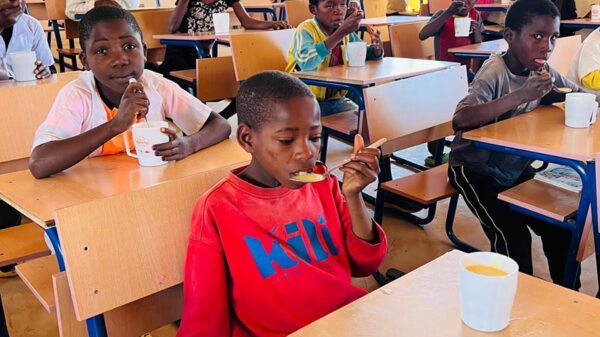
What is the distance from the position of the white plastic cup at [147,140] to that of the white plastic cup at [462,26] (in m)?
2.77

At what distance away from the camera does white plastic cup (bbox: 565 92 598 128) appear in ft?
6.31

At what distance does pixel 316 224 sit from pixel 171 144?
0.62 metres

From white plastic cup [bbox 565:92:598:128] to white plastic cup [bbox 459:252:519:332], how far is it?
1292mm

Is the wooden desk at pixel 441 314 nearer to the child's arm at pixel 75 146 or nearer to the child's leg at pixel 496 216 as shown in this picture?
the child's arm at pixel 75 146

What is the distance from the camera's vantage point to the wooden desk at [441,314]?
2.76 ft

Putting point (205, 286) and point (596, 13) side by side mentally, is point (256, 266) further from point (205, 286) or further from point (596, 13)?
point (596, 13)

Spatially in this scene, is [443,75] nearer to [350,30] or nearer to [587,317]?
[350,30]

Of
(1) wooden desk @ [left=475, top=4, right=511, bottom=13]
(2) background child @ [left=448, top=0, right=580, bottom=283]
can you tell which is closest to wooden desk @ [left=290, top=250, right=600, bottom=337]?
(2) background child @ [left=448, top=0, right=580, bottom=283]

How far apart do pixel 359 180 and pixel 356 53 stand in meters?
2.09

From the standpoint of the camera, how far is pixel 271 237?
1.21 meters

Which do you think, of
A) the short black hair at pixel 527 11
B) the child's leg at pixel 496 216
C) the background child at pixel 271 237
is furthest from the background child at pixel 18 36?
the short black hair at pixel 527 11

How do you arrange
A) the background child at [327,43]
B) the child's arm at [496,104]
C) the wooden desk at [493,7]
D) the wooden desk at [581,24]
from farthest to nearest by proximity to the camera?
1. the wooden desk at [493,7]
2. the wooden desk at [581,24]
3. the background child at [327,43]
4. the child's arm at [496,104]

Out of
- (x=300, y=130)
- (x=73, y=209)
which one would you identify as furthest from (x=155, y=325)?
(x=300, y=130)

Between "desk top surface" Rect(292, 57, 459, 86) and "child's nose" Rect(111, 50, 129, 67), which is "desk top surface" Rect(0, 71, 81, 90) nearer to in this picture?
"child's nose" Rect(111, 50, 129, 67)
